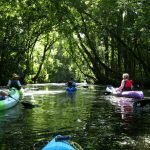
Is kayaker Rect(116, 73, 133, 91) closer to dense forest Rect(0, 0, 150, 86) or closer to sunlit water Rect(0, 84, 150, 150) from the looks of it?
sunlit water Rect(0, 84, 150, 150)

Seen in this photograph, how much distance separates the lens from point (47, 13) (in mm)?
38000

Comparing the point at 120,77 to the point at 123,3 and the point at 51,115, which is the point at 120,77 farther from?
the point at 51,115

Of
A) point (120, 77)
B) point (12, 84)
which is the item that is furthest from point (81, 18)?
point (12, 84)

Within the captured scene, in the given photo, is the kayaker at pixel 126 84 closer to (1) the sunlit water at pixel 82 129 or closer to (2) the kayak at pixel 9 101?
(2) the kayak at pixel 9 101

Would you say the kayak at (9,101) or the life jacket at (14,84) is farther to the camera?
the life jacket at (14,84)

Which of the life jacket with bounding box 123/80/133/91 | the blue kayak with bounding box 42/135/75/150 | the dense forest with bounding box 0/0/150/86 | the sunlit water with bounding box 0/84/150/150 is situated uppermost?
the dense forest with bounding box 0/0/150/86

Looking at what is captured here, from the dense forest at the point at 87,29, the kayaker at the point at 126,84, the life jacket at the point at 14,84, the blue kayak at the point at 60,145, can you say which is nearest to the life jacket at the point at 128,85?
the kayaker at the point at 126,84

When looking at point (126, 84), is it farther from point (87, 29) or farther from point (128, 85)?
point (87, 29)

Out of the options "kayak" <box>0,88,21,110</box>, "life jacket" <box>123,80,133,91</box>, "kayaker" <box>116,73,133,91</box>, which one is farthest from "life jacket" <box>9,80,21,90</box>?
"life jacket" <box>123,80,133,91</box>

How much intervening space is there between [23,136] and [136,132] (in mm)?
2827

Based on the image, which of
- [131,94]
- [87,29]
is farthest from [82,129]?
[87,29]

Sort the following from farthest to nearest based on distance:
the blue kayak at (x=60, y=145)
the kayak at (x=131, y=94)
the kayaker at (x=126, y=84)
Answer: the kayaker at (x=126, y=84) < the kayak at (x=131, y=94) < the blue kayak at (x=60, y=145)

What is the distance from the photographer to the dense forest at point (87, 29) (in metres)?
29.0

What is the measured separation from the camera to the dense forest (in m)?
29.0
